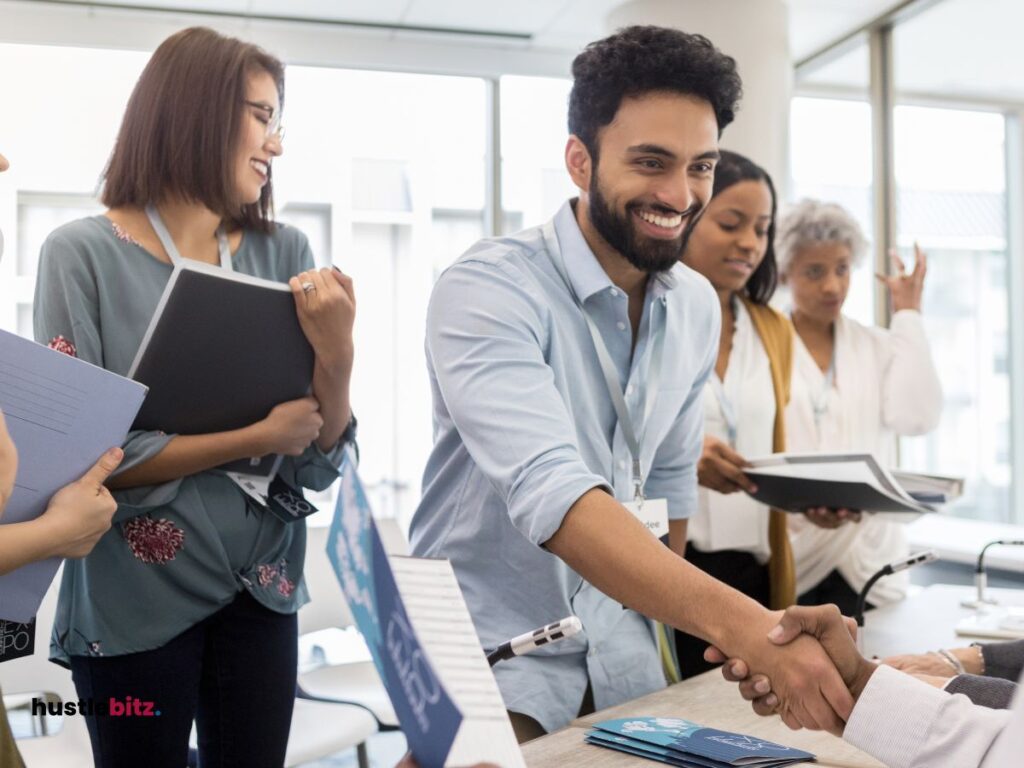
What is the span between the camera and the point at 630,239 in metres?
1.68

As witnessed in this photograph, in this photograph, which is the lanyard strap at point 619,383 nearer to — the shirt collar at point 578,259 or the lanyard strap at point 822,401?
the shirt collar at point 578,259

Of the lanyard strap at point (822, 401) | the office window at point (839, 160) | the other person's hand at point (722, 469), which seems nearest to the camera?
the other person's hand at point (722, 469)

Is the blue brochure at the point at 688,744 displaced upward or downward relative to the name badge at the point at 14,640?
downward

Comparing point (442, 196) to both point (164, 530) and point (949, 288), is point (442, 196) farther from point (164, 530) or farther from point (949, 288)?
point (164, 530)

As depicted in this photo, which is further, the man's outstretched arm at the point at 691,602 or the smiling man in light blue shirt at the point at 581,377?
the smiling man in light blue shirt at the point at 581,377

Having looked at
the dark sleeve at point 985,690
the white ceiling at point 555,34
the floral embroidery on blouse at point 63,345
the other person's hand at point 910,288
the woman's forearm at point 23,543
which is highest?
the white ceiling at point 555,34

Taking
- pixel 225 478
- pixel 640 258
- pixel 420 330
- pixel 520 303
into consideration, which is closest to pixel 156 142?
pixel 225 478

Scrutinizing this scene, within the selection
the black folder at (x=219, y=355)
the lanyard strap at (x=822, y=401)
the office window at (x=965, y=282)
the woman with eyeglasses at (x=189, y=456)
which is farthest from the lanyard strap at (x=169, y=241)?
the office window at (x=965, y=282)

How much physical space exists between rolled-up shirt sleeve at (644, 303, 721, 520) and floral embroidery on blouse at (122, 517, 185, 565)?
861 mm

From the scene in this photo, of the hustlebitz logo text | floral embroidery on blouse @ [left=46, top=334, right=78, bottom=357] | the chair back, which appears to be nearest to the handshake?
the hustlebitz logo text

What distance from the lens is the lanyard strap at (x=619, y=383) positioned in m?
1.64

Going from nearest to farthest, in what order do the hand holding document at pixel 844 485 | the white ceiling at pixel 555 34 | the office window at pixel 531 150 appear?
1. the hand holding document at pixel 844 485
2. the white ceiling at pixel 555 34
3. the office window at pixel 531 150

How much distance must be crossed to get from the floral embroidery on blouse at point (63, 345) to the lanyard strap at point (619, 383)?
0.82 metres

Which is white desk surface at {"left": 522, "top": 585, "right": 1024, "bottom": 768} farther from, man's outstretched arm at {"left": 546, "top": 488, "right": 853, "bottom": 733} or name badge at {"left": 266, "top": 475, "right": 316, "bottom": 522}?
name badge at {"left": 266, "top": 475, "right": 316, "bottom": 522}
